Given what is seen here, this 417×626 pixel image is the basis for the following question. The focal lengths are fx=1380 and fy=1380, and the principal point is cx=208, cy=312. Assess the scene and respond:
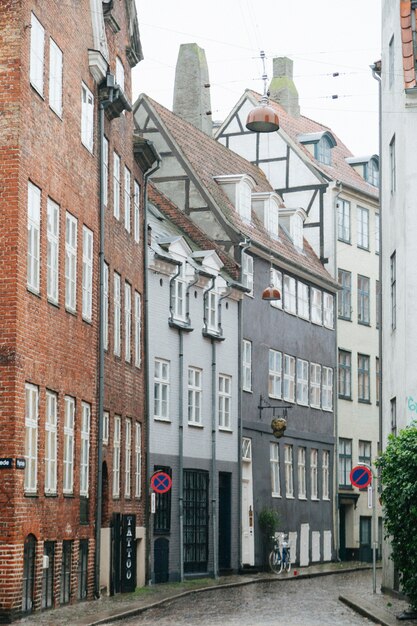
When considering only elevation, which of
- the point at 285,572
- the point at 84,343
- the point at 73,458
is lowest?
the point at 285,572

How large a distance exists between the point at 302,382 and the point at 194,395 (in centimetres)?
1068

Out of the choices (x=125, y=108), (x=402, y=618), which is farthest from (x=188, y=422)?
(x=402, y=618)

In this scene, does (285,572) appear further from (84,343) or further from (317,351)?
(84,343)

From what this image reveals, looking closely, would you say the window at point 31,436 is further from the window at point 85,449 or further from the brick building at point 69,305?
the window at point 85,449

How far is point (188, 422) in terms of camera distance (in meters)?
37.5

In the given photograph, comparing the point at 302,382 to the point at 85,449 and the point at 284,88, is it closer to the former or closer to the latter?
the point at 284,88

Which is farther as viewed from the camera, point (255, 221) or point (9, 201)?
point (255, 221)

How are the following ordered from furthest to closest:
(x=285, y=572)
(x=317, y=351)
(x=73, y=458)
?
1. (x=317, y=351)
2. (x=285, y=572)
3. (x=73, y=458)

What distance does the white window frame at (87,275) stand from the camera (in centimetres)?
2684

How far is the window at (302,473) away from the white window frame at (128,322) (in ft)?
54.4

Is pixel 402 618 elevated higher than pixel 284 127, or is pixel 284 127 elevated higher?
pixel 284 127

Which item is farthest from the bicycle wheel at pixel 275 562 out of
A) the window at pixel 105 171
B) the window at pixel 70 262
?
the window at pixel 70 262

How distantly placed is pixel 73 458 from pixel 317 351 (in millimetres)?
25130

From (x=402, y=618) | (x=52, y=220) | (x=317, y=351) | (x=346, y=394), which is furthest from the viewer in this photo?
(x=346, y=394)
